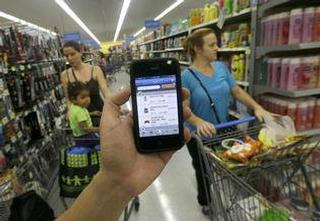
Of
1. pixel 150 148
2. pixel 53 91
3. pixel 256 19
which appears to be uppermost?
pixel 256 19

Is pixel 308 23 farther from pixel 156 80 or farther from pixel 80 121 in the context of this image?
pixel 80 121

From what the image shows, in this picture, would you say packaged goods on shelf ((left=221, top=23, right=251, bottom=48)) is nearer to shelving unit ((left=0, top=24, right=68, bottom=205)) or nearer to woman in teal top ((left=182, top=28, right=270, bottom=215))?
woman in teal top ((left=182, top=28, right=270, bottom=215))

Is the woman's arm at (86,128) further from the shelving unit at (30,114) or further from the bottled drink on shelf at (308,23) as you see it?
the bottled drink on shelf at (308,23)

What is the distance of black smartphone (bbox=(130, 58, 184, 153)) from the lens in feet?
3.05

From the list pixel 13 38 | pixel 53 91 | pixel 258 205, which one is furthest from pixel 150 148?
pixel 53 91

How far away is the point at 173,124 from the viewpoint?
0.95 metres

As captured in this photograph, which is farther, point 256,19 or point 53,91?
point 53,91

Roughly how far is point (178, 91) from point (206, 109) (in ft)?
3.94

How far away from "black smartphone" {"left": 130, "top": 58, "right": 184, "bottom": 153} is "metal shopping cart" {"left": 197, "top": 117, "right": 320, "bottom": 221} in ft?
1.57

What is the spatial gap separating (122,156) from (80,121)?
1575mm

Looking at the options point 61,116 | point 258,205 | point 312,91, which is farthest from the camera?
point 61,116

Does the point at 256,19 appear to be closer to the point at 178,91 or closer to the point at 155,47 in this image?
the point at 178,91

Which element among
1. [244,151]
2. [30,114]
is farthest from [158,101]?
[30,114]

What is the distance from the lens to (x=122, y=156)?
0.86 m
